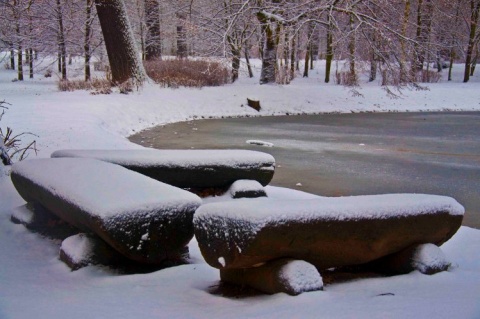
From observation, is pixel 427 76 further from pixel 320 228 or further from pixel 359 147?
pixel 320 228

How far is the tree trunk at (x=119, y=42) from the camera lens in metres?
20.8

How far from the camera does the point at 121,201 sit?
4.45 metres

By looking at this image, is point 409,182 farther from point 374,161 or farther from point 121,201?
point 121,201

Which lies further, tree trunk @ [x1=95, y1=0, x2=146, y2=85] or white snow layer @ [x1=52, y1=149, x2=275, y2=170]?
tree trunk @ [x1=95, y1=0, x2=146, y2=85]

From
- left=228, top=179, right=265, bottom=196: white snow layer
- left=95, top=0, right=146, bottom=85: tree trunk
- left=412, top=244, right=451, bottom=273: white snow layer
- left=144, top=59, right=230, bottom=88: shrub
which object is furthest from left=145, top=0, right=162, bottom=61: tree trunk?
left=412, top=244, right=451, bottom=273: white snow layer

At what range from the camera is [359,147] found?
14.8 meters

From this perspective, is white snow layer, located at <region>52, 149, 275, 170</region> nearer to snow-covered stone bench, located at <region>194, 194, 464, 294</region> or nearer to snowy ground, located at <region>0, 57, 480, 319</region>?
snowy ground, located at <region>0, 57, 480, 319</region>

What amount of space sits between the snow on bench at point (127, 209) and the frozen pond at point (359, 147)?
4451 millimetres

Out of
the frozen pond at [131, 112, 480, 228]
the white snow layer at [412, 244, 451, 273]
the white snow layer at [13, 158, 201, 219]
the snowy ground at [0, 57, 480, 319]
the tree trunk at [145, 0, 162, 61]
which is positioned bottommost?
the frozen pond at [131, 112, 480, 228]

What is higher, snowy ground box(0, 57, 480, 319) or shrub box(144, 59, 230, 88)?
shrub box(144, 59, 230, 88)

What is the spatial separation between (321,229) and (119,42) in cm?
1876

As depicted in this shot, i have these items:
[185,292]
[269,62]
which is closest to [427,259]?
[185,292]

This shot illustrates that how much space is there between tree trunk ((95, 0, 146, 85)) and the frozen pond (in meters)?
3.78

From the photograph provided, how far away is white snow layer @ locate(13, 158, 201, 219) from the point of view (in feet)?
14.5
